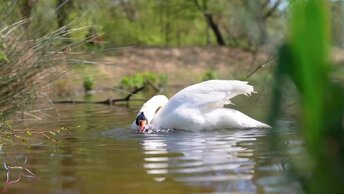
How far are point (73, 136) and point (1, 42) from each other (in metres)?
2.69

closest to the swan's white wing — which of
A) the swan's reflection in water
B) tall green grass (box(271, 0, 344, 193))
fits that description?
the swan's reflection in water

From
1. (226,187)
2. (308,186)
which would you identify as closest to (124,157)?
(226,187)

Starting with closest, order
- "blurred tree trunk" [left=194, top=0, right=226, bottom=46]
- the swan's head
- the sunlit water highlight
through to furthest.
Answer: the sunlit water highlight, the swan's head, "blurred tree trunk" [left=194, top=0, right=226, bottom=46]

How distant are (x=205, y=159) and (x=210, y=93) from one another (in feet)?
11.0

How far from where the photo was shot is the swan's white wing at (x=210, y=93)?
30.0 feet

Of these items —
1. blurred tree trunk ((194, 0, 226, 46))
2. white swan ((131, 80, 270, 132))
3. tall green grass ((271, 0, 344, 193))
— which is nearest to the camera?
tall green grass ((271, 0, 344, 193))

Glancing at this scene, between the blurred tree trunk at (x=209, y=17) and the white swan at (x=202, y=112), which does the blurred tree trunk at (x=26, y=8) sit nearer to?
the white swan at (x=202, y=112)

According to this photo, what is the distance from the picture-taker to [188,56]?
37.7 meters

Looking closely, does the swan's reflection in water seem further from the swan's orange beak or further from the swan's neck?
the swan's neck

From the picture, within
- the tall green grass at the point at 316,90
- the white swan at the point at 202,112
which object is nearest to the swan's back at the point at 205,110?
the white swan at the point at 202,112

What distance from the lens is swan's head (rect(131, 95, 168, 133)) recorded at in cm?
912

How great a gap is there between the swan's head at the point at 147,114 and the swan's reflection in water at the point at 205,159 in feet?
1.84

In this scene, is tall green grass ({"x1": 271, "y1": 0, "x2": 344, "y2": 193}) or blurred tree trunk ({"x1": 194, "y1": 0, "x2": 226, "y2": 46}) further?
blurred tree trunk ({"x1": 194, "y1": 0, "x2": 226, "y2": 46})

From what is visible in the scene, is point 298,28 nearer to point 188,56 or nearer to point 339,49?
point 339,49
